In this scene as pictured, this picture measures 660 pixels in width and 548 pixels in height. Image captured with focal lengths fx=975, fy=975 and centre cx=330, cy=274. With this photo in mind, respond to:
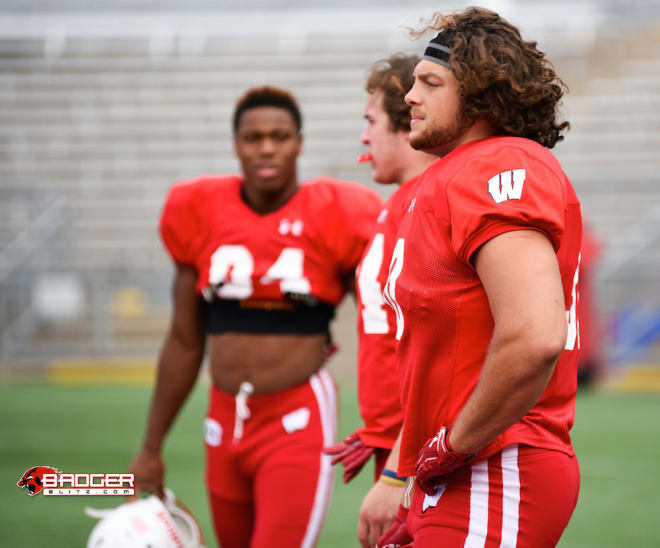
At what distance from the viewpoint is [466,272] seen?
1791 millimetres

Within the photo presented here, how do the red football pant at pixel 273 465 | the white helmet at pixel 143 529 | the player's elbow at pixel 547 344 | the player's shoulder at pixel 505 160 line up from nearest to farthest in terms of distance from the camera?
1. the player's elbow at pixel 547 344
2. the player's shoulder at pixel 505 160
3. the white helmet at pixel 143 529
4. the red football pant at pixel 273 465

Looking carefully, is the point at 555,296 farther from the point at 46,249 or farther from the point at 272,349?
the point at 46,249

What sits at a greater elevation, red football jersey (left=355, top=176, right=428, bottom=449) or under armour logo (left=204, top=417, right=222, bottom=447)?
red football jersey (left=355, top=176, right=428, bottom=449)

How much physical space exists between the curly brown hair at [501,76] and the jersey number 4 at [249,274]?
4.24 feet

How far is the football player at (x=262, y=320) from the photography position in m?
3.02

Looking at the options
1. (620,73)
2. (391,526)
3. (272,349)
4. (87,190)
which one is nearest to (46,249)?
(87,190)

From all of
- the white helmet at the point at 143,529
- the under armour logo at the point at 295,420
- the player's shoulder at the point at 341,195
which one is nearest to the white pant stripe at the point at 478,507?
the white helmet at the point at 143,529

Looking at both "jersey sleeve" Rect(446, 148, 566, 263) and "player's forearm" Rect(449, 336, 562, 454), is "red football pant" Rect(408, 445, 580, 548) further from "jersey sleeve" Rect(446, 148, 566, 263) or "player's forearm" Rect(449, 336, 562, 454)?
"jersey sleeve" Rect(446, 148, 566, 263)

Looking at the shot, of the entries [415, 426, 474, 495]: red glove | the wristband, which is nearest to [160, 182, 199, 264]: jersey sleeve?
the wristband

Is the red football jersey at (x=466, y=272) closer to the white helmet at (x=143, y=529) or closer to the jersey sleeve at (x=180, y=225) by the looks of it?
the white helmet at (x=143, y=529)

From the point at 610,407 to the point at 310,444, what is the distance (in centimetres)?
678

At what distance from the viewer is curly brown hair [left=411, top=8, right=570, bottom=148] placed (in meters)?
1.84

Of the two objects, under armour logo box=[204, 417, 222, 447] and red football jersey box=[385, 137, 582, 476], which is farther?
under armour logo box=[204, 417, 222, 447]
